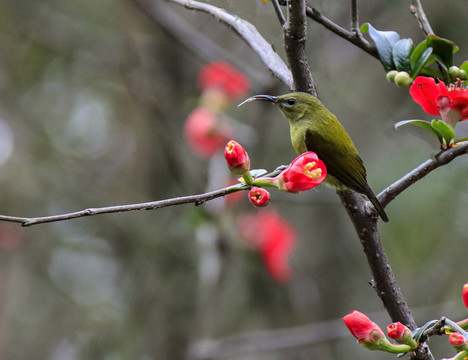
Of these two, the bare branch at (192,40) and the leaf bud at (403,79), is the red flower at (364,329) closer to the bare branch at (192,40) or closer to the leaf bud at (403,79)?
the leaf bud at (403,79)

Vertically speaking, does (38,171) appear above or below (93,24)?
below

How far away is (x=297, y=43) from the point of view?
1.32 metres

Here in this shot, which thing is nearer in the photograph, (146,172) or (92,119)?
(146,172)

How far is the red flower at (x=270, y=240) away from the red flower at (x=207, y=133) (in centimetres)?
48

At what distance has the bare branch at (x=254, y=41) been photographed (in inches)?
63.9

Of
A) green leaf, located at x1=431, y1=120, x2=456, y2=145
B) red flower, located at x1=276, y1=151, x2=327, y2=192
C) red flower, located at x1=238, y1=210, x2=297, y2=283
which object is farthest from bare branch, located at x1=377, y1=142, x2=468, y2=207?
red flower, located at x1=238, y1=210, x2=297, y2=283

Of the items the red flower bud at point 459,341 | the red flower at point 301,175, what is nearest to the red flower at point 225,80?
the red flower at point 301,175

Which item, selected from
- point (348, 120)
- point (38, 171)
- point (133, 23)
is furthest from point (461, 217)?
point (38, 171)

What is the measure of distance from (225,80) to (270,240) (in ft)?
3.31

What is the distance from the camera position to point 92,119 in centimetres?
560

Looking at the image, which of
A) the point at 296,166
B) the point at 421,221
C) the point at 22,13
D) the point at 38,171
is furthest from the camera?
the point at 421,221

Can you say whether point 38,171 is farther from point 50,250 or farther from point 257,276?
point 257,276

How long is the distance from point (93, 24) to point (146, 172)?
4.66ft

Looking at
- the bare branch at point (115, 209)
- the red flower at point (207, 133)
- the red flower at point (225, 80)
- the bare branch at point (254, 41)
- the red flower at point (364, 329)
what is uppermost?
the red flower at point (225, 80)
